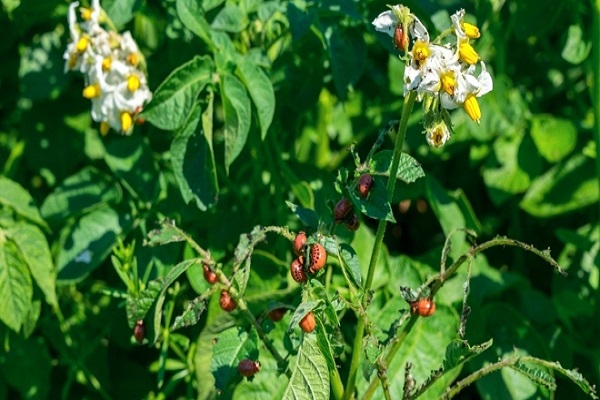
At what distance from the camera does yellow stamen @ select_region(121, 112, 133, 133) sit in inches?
71.7

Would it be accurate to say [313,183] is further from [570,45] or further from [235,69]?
[570,45]

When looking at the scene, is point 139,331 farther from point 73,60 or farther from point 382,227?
point 73,60

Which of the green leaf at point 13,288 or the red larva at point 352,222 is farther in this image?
the green leaf at point 13,288

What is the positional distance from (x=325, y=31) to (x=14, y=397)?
1172mm

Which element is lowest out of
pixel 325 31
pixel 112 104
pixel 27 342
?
pixel 27 342

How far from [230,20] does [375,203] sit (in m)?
0.58

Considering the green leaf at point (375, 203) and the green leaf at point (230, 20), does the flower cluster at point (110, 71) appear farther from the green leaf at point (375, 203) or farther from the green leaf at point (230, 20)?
the green leaf at point (375, 203)

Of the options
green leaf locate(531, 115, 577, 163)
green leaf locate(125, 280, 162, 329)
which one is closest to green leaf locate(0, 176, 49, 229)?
green leaf locate(125, 280, 162, 329)

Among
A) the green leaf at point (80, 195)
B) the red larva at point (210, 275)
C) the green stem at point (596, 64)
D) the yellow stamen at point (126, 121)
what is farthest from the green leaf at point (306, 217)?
the green stem at point (596, 64)

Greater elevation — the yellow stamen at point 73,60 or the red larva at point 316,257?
the red larva at point 316,257

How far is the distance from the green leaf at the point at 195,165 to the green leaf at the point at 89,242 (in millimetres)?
230

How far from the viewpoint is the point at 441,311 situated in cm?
177

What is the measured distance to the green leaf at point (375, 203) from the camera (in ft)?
4.36

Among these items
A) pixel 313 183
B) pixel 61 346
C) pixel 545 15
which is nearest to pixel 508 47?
pixel 545 15
